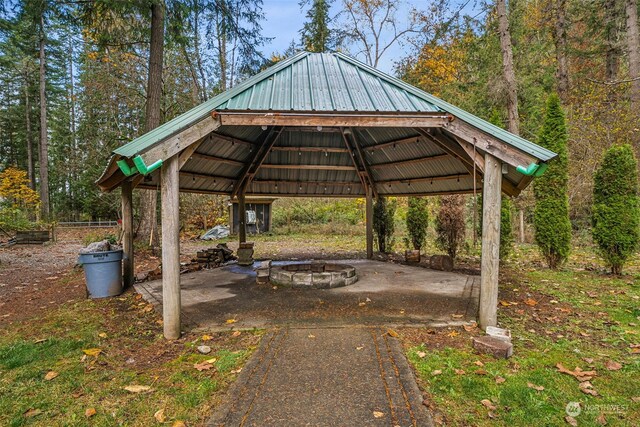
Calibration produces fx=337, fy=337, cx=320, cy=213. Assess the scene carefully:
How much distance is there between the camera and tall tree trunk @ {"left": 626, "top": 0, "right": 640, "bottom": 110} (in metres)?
11.0

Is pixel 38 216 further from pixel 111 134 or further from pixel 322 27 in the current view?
pixel 322 27

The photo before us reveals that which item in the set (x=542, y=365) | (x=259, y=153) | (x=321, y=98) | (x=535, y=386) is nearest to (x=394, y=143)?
(x=259, y=153)

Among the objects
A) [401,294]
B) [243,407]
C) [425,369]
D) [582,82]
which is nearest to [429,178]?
[401,294]

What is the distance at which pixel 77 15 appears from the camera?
10031 mm

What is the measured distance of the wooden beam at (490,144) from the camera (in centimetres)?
416

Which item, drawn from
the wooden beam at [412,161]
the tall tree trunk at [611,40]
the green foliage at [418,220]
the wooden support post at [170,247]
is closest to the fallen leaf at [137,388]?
the wooden support post at [170,247]

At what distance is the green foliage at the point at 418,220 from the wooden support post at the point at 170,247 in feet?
28.6

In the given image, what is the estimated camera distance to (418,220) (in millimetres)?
11484

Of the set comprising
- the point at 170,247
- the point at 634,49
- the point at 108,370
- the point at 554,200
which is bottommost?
the point at 108,370

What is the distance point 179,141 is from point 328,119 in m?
1.92

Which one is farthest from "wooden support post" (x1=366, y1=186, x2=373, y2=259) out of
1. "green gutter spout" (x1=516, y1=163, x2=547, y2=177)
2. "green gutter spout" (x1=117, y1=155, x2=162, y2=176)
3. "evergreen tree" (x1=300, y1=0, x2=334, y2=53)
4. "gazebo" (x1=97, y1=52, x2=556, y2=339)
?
"evergreen tree" (x1=300, y1=0, x2=334, y2=53)

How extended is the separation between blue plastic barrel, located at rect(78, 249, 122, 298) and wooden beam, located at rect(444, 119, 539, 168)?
623 cm

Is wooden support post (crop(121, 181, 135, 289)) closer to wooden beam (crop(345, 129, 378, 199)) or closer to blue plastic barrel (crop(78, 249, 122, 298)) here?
blue plastic barrel (crop(78, 249, 122, 298))

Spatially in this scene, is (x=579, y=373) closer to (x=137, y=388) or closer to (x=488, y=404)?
(x=488, y=404)
